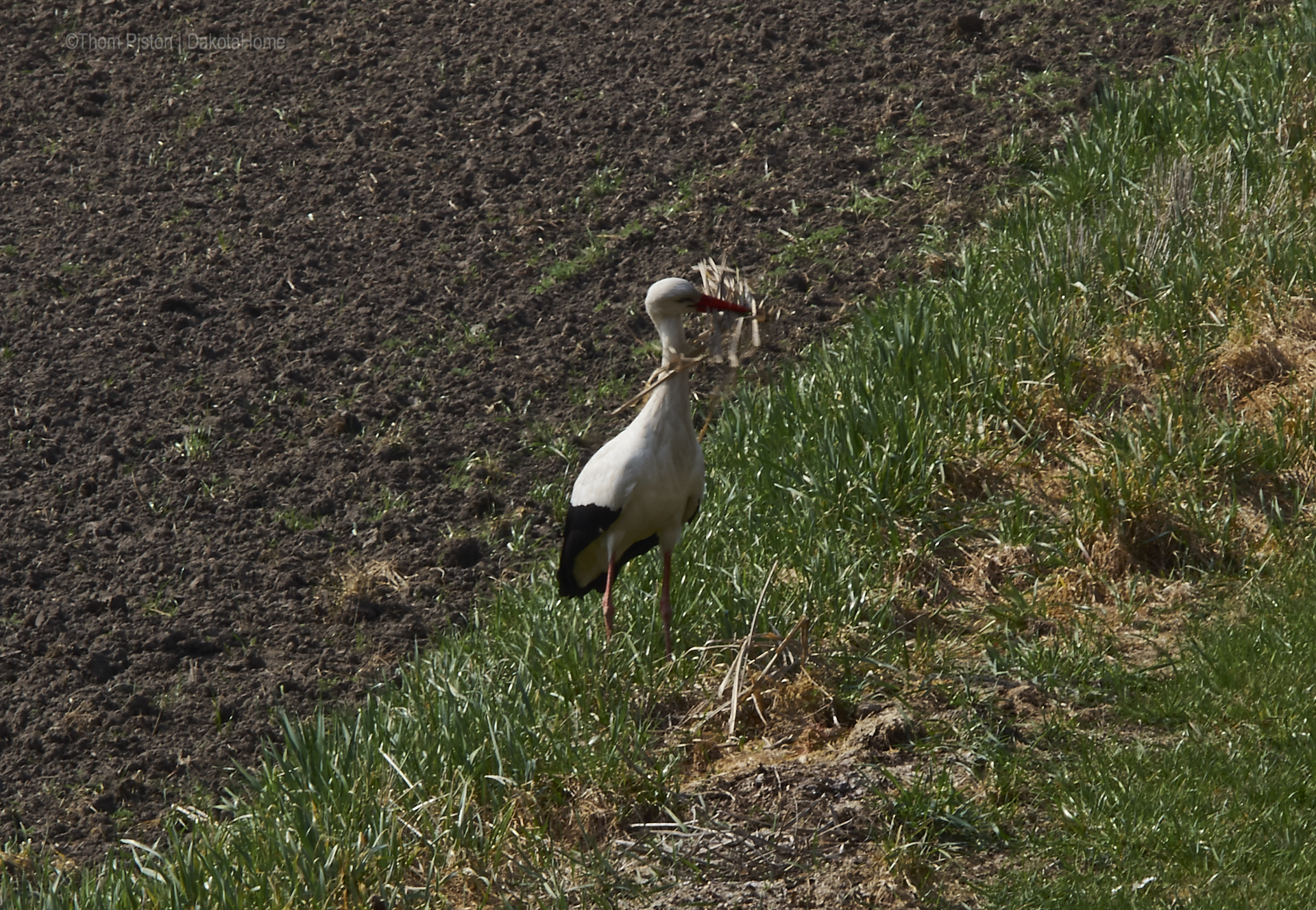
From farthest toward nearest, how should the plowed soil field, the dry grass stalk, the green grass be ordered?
the plowed soil field
the dry grass stalk
the green grass

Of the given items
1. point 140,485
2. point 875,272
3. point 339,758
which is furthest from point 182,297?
point 339,758

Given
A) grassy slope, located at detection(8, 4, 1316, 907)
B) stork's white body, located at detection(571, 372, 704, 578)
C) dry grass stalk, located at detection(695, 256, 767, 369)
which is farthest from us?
dry grass stalk, located at detection(695, 256, 767, 369)

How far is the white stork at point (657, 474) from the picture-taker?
4031 mm

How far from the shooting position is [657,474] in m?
4.07

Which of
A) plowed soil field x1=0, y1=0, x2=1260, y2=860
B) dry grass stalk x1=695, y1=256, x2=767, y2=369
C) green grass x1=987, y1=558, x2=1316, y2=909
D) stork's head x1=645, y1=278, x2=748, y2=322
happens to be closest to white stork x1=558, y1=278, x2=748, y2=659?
stork's head x1=645, y1=278, x2=748, y2=322

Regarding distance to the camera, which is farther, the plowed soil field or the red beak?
the plowed soil field

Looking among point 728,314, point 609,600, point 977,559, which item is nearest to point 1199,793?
point 977,559

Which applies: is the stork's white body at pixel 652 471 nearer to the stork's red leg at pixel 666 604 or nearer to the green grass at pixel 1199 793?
the stork's red leg at pixel 666 604

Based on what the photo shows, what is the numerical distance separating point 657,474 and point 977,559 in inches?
56.9

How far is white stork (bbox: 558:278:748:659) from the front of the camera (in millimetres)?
4031

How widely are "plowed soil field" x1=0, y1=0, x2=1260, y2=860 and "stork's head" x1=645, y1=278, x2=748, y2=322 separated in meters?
2.08

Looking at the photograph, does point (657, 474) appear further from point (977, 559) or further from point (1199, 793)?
point (1199, 793)

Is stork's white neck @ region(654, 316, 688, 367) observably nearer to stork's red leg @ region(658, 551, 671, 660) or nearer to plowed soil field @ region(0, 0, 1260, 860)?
stork's red leg @ region(658, 551, 671, 660)

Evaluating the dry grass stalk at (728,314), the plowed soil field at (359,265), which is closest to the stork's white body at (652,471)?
the dry grass stalk at (728,314)
